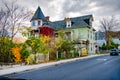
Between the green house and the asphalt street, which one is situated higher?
the green house

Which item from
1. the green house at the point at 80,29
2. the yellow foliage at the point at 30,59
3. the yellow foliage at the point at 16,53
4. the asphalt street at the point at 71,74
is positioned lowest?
the asphalt street at the point at 71,74

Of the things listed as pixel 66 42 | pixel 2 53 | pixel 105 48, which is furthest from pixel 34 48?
pixel 105 48

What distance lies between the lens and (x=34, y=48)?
2689cm

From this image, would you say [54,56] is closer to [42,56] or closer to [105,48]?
[42,56]

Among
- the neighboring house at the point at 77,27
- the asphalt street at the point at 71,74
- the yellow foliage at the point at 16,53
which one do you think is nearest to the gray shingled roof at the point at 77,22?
the neighboring house at the point at 77,27

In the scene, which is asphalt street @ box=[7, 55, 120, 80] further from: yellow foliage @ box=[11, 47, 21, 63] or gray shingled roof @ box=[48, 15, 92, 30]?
gray shingled roof @ box=[48, 15, 92, 30]

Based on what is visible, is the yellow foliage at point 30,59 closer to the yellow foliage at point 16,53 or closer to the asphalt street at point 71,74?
the yellow foliage at point 16,53

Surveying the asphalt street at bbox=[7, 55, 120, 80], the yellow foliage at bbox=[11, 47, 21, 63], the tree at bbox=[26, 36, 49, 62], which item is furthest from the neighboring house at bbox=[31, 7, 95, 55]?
the asphalt street at bbox=[7, 55, 120, 80]

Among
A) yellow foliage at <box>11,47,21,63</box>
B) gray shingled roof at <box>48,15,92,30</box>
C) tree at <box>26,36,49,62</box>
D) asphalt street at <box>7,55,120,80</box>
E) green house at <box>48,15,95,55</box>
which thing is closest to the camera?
asphalt street at <box>7,55,120,80</box>

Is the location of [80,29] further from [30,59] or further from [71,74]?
[71,74]

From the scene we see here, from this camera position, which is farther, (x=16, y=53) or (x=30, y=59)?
(x=30, y=59)

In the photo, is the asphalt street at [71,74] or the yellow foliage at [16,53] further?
the yellow foliage at [16,53]

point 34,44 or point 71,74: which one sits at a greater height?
point 34,44

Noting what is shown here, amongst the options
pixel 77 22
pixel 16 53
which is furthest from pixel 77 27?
pixel 16 53
